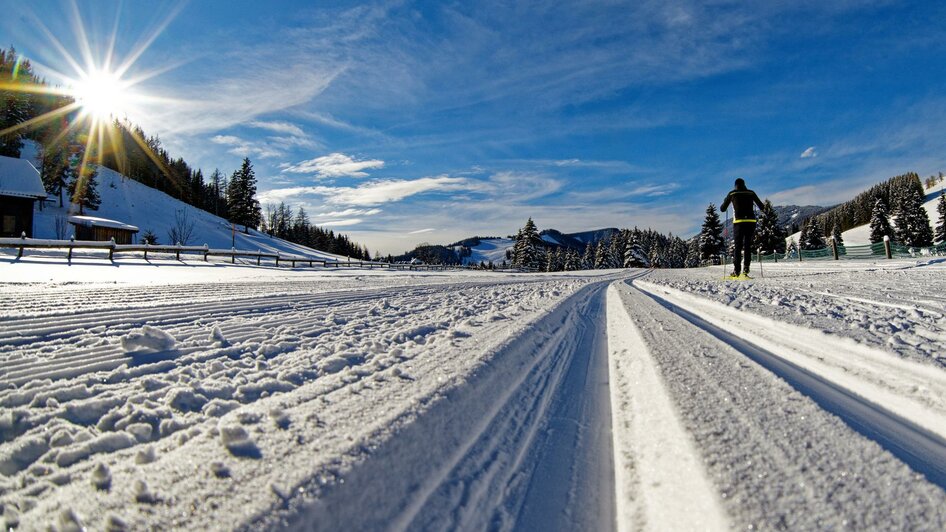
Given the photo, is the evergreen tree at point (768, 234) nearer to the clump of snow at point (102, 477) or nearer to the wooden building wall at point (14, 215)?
the clump of snow at point (102, 477)

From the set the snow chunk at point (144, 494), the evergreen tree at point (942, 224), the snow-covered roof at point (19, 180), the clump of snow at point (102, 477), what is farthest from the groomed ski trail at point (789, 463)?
the evergreen tree at point (942, 224)

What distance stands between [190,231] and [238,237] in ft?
20.7

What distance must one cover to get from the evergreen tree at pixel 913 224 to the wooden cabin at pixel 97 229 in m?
95.7

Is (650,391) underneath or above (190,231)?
underneath

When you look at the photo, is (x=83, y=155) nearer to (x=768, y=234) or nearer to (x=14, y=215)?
(x=14, y=215)

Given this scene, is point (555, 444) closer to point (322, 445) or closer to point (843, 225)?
point (322, 445)

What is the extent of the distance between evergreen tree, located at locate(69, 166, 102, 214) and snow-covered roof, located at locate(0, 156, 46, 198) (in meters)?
19.2

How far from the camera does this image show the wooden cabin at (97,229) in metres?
43.1

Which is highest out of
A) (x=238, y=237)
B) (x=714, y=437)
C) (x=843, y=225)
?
(x=843, y=225)

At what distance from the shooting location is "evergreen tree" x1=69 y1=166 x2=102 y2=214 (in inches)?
2008

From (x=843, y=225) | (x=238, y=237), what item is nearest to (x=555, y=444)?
(x=238, y=237)

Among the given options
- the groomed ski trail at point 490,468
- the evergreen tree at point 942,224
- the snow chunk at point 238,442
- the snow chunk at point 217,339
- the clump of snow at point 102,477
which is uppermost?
the evergreen tree at point 942,224

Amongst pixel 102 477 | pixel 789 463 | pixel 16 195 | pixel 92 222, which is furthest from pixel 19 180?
pixel 789 463

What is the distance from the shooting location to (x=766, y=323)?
3521 millimetres
